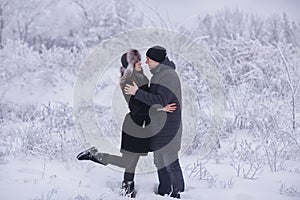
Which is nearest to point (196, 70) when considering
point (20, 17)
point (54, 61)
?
point (54, 61)

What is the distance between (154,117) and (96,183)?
978 mm

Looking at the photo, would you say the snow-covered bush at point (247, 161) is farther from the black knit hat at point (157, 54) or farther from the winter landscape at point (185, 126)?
the black knit hat at point (157, 54)

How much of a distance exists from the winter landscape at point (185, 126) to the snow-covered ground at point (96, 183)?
0.01 m

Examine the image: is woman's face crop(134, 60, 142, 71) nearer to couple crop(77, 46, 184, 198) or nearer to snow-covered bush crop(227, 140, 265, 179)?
couple crop(77, 46, 184, 198)

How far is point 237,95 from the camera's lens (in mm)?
7121

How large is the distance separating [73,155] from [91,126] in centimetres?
168

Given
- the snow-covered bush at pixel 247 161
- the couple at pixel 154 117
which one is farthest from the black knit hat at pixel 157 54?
the snow-covered bush at pixel 247 161

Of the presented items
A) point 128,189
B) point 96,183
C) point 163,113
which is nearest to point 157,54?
point 163,113

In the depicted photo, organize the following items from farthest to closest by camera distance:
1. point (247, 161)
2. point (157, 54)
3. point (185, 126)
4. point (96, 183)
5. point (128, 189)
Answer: point (185, 126) < point (247, 161) < point (96, 183) < point (128, 189) < point (157, 54)

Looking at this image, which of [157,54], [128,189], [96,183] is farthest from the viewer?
[96,183]

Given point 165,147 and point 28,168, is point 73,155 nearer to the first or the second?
point 28,168

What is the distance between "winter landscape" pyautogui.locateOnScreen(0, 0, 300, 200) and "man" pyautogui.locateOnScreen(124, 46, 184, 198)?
0.94 ft

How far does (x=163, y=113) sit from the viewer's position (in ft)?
11.3

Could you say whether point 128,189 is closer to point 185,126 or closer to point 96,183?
point 96,183
